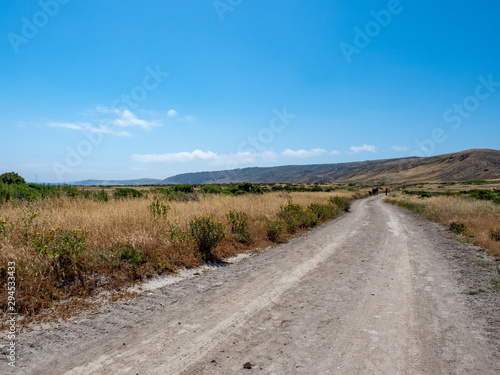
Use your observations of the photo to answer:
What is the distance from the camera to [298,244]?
10125mm

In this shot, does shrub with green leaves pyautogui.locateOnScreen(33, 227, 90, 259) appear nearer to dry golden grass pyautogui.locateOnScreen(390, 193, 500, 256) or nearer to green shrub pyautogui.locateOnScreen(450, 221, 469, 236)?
dry golden grass pyautogui.locateOnScreen(390, 193, 500, 256)

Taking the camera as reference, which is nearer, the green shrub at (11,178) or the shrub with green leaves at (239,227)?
the shrub with green leaves at (239,227)

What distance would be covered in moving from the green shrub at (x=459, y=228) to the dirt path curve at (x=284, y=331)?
7.15 m

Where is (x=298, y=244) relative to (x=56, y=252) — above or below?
below

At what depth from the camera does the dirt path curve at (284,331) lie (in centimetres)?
294

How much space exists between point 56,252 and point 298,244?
24.6ft

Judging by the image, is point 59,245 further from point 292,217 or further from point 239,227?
point 292,217

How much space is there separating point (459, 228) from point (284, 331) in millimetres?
12865

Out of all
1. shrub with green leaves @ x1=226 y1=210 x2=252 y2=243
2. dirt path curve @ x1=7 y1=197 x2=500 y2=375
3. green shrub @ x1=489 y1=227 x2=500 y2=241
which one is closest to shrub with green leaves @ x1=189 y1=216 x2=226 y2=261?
dirt path curve @ x1=7 y1=197 x2=500 y2=375

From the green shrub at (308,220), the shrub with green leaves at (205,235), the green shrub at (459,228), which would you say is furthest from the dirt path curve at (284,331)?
the green shrub at (308,220)

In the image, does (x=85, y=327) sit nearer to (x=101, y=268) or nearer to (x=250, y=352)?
(x=101, y=268)

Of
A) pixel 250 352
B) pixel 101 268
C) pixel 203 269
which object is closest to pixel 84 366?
pixel 250 352

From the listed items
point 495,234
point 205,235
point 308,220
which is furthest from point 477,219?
point 205,235

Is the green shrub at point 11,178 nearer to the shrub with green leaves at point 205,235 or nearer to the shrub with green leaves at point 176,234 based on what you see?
the shrub with green leaves at point 176,234
